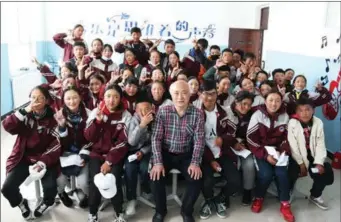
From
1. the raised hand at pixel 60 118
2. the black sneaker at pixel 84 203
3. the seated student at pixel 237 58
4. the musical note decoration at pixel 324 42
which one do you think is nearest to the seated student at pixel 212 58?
the seated student at pixel 237 58

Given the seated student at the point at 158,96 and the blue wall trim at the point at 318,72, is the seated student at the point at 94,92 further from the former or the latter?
the blue wall trim at the point at 318,72

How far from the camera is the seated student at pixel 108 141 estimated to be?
2.00 m

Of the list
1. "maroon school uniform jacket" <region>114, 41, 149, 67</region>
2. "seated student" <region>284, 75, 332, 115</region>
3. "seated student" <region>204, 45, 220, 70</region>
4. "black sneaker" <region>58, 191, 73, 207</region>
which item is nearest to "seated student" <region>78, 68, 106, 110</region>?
"black sneaker" <region>58, 191, 73, 207</region>

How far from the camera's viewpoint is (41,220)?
80.6 inches

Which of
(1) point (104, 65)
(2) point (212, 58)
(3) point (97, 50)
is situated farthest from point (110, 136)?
(2) point (212, 58)

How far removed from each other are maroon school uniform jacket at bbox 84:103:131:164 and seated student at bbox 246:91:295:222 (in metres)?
0.95

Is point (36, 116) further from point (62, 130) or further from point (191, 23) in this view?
point (191, 23)

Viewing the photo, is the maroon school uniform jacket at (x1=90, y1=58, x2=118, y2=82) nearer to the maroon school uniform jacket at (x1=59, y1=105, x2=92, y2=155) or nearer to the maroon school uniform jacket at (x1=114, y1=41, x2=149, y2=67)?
the maroon school uniform jacket at (x1=114, y1=41, x2=149, y2=67)

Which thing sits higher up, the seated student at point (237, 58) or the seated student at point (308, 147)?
the seated student at point (237, 58)

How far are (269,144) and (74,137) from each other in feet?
4.79

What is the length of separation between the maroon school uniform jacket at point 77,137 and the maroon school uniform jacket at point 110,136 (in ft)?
0.26

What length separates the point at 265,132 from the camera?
226cm

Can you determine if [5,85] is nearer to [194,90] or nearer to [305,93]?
[194,90]

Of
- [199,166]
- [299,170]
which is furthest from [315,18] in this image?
[199,166]
